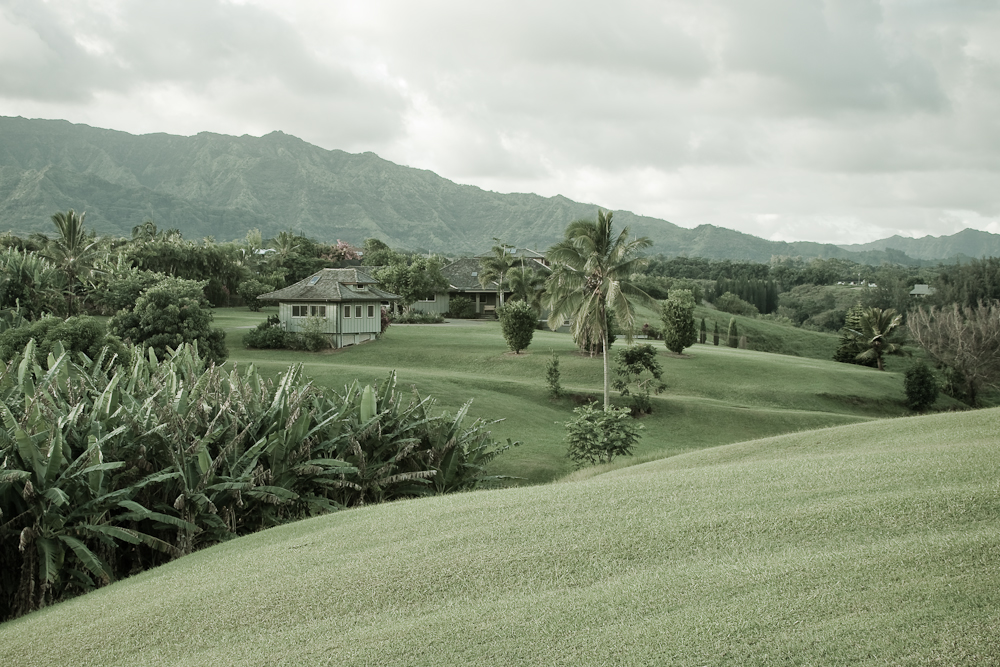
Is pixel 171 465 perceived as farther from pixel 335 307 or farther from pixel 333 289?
pixel 333 289

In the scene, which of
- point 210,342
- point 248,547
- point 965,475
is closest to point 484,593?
point 248,547

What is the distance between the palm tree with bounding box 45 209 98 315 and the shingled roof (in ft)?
59.7

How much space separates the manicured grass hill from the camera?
4.67 m

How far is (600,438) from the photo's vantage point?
21688mm

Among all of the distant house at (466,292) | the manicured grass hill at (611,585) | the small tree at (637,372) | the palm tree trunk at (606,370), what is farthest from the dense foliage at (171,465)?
the distant house at (466,292)

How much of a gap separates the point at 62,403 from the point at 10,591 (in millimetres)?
2867

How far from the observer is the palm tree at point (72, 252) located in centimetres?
5862

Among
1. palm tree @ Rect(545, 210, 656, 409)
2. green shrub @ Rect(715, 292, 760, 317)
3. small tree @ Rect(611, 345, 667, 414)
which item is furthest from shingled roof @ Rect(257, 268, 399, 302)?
green shrub @ Rect(715, 292, 760, 317)

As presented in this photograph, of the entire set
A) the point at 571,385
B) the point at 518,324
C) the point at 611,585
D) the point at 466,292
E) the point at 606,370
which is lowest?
the point at 571,385

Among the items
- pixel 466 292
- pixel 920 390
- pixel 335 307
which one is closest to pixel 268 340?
pixel 335 307

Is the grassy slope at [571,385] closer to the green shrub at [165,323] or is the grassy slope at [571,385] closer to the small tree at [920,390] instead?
the small tree at [920,390]

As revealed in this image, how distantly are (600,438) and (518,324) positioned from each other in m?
25.1

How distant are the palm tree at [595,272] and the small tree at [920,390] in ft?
66.4

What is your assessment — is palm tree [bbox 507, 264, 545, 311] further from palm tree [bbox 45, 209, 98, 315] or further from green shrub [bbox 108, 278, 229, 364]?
palm tree [bbox 45, 209, 98, 315]
